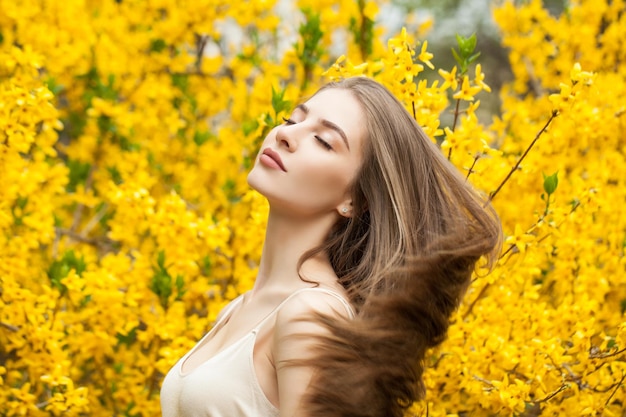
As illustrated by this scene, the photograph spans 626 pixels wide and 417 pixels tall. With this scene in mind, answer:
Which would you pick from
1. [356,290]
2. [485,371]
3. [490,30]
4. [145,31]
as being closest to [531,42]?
[145,31]

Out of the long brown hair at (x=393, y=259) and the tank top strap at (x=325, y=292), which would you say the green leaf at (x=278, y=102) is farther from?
the tank top strap at (x=325, y=292)

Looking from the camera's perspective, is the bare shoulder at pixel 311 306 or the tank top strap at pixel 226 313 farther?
the tank top strap at pixel 226 313

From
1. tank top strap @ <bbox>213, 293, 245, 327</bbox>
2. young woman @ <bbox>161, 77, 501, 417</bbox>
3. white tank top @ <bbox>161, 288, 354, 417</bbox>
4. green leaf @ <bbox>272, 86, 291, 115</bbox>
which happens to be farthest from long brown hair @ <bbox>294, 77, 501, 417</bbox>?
green leaf @ <bbox>272, 86, 291, 115</bbox>

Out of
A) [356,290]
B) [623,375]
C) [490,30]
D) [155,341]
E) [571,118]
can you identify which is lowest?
[490,30]

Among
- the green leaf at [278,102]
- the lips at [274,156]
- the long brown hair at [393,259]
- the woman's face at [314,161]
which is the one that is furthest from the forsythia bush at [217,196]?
the lips at [274,156]

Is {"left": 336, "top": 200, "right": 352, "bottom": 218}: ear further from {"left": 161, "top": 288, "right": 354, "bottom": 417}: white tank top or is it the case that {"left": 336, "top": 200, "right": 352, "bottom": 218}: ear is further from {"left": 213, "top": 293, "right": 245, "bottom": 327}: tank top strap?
{"left": 213, "top": 293, "right": 245, "bottom": 327}: tank top strap

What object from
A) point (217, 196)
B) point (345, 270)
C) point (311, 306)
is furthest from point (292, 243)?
point (217, 196)

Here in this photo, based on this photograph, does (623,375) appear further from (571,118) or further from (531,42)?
(531,42)

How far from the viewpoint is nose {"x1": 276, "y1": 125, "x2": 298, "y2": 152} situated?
5.92ft

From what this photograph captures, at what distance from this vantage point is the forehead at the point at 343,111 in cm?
185

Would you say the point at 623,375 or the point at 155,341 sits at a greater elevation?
the point at 623,375

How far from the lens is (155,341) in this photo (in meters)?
2.77

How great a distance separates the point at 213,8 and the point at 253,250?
145cm

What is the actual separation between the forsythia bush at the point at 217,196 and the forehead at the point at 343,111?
1.33 feet
